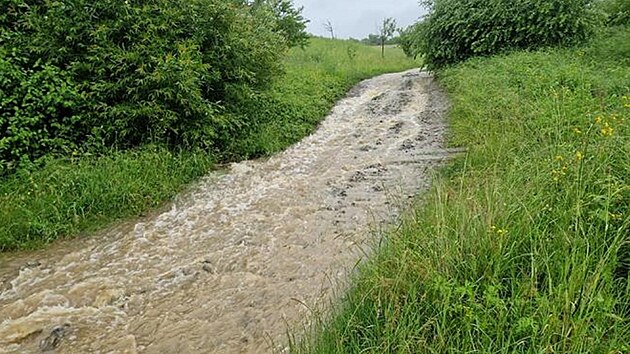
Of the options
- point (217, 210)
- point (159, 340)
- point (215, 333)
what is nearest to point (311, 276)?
point (215, 333)

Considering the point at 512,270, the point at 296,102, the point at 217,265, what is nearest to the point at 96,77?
the point at 217,265

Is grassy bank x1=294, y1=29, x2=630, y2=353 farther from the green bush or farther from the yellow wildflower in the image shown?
the green bush

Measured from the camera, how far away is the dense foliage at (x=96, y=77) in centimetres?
543

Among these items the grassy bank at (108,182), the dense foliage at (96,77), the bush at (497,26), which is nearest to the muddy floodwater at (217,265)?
the grassy bank at (108,182)

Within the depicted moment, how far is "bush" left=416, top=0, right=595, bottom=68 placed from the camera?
11.8 meters

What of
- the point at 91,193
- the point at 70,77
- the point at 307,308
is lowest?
the point at 307,308

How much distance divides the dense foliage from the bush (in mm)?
9370

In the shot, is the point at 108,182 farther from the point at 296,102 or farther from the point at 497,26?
the point at 497,26

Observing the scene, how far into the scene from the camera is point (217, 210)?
5363 mm

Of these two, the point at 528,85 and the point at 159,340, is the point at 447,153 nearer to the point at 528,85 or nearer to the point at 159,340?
the point at 528,85

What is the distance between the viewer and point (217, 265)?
4082mm

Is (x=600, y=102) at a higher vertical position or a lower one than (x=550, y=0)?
lower

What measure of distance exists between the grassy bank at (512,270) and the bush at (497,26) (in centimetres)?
945

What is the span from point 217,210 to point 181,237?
30.8 inches
